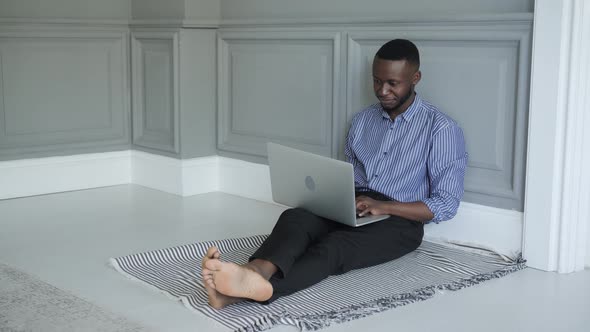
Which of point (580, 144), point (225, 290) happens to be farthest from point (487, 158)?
point (225, 290)

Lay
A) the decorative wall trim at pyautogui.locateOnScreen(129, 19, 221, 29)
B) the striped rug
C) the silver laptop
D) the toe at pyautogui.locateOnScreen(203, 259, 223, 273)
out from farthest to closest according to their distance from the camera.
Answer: the decorative wall trim at pyautogui.locateOnScreen(129, 19, 221, 29), the silver laptop, the striped rug, the toe at pyautogui.locateOnScreen(203, 259, 223, 273)

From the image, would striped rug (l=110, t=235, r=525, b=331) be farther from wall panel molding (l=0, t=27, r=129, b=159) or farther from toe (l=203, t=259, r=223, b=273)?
wall panel molding (l=0, t=27, r=129, b=159)

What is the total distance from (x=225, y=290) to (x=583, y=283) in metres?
1.29

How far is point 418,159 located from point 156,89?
6.04 feet

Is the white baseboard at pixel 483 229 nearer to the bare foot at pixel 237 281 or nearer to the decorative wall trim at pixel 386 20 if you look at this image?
the decorative wall trim at pixel 386 20

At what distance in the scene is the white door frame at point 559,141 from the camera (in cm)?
287

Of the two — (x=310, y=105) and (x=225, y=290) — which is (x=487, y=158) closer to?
(x=310, y=105)

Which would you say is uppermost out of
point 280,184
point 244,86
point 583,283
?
point 244,86

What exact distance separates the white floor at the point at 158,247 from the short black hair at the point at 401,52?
2.87 feet

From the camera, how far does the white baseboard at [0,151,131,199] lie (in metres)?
4.21

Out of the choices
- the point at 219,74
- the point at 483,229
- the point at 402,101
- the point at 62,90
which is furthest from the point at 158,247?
the point at 62,90

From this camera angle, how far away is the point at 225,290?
236cm

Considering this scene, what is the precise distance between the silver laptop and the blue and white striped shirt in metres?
0.25

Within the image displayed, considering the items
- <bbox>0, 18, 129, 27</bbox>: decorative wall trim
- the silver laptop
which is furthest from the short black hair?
<bbox>0, 18, 129, 27</bbox>: decorative wall trim
